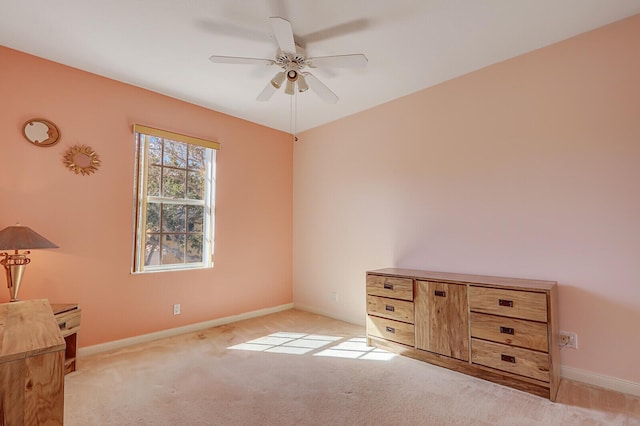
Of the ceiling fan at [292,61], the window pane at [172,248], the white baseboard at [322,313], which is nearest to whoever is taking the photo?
the ceiling fan at [292,61]

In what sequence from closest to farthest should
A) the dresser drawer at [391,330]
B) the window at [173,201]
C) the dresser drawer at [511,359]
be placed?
the dresser drawer at [511,359] < the dresser drawer at [391,330] < the window at [173,201]

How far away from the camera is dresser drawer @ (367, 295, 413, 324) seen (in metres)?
2.79

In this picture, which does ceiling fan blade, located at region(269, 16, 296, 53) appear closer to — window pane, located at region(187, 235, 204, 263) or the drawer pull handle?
window pane, located at region(187, 235, 204, 263)

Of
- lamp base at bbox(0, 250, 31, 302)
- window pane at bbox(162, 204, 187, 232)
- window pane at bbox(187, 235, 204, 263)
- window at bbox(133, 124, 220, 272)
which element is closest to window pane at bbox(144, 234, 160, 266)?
window at bbox(133, 124, 220, 272)

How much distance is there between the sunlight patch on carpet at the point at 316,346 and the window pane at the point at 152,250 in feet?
4.19

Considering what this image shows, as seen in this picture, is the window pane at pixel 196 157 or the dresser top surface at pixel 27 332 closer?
the dresser top surface at pixel 27 332

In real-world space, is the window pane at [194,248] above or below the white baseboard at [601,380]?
above

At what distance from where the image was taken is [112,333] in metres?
2.96

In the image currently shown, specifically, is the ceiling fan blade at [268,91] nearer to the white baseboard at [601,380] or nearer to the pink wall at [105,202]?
the pink wall at [105,202]

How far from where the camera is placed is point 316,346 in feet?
10.0

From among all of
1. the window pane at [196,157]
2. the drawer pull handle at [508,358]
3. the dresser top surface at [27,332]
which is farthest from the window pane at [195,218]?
the drawer pull handle at [508,358]

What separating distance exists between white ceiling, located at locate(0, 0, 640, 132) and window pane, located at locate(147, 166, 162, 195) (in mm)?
886

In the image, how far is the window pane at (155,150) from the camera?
10.9 feet

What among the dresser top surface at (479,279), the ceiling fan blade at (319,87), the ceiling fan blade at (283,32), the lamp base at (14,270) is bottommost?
the dresser top surface at (479,279)
